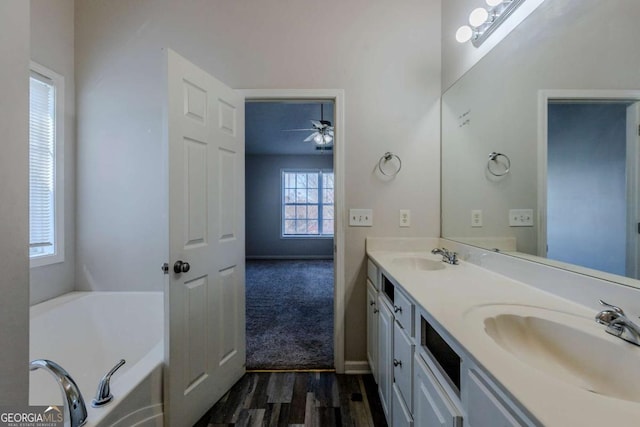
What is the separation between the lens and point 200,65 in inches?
77.4

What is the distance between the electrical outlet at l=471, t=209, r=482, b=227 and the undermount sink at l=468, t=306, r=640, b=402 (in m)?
0.78

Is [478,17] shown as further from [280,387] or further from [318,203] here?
[318,203]

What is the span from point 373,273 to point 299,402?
93 centimetres

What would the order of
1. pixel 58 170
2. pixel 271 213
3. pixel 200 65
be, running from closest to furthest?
1. pixel 58 170
2. pixel 200 65
3. pixel 271 213

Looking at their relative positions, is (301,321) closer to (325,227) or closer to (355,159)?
(355,159)

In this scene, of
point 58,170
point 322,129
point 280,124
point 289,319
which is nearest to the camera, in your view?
point 58,170

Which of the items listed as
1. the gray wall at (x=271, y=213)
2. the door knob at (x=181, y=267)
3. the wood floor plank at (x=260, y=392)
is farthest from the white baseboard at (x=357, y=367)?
the gray wall at (x=271, y=213)

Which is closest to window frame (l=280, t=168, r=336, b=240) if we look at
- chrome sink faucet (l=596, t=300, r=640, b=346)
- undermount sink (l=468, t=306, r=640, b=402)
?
undermount sink (l=468, t=306, r=640, b=402)

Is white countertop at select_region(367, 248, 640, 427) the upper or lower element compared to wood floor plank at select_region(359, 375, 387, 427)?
upper

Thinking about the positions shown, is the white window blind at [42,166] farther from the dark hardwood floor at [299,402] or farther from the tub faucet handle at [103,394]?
the dark hardwood floor at [299,402]

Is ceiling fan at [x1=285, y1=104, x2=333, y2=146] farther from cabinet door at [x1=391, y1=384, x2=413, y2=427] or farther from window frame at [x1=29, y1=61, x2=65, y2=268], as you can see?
cabinet door at [x1=391, y1=384, x2=413, y2=427]

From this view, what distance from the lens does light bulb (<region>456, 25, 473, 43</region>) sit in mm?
1602

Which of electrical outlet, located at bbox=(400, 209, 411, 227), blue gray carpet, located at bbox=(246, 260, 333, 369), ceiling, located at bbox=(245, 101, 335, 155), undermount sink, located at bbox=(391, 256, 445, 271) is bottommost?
blue gray carpet, located at bbox=(246, 260, 333, 369)

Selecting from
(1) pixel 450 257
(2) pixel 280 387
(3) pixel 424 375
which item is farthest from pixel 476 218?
(2) pixel 280 387
